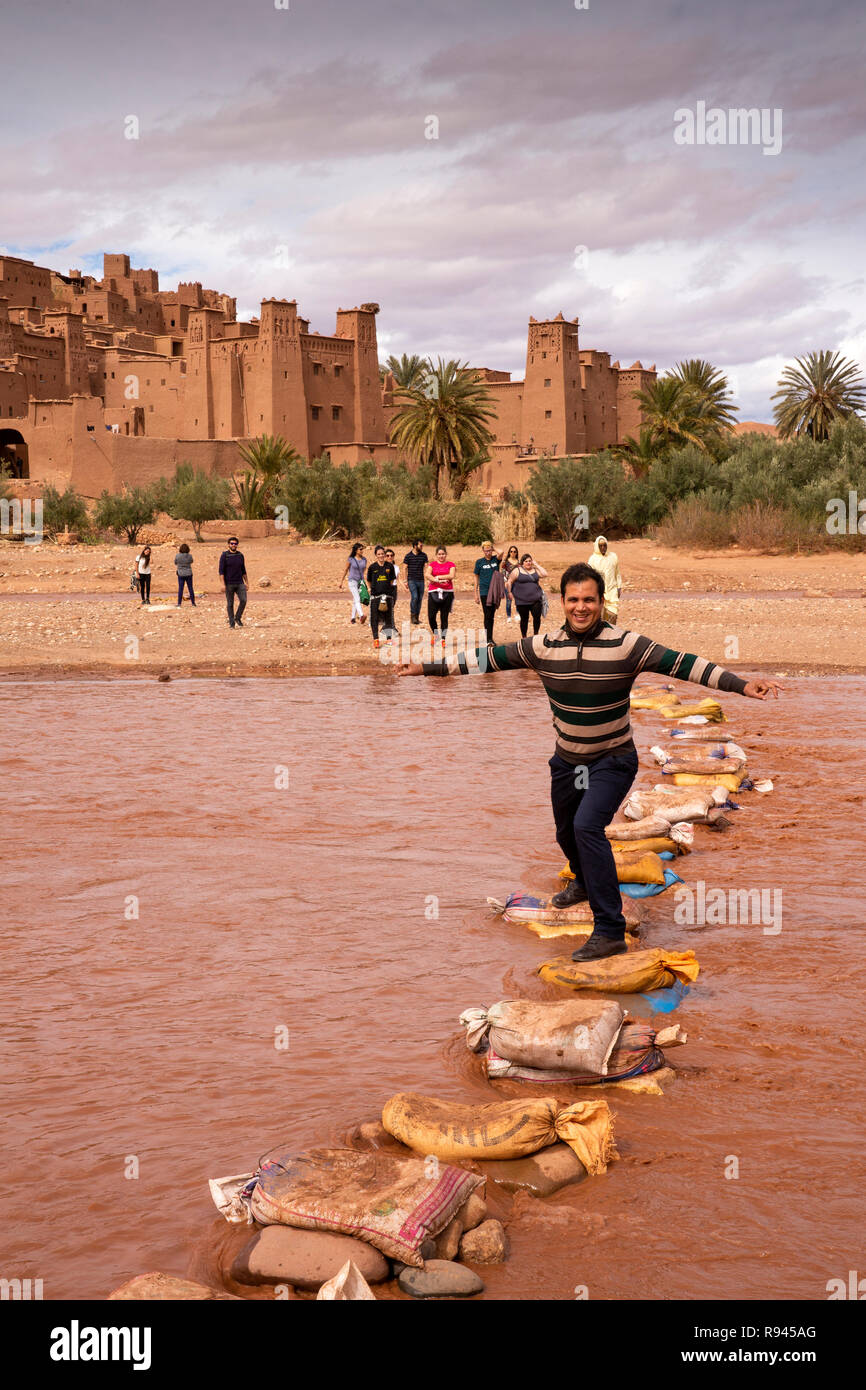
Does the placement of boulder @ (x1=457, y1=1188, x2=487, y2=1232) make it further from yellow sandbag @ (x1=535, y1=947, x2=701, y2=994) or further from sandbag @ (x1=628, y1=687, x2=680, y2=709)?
sandbag @ (x1=628, y1=687, x2=680, y2=709)

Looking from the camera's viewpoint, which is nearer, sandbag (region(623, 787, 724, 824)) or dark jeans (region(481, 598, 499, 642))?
sandbag (region(623, 787, 724, 824))

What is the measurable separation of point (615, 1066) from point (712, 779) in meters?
5.82

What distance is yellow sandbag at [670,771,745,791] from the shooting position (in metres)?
10.3

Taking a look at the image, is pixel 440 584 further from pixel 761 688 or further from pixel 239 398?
pixel 239 398

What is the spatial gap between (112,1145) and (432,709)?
11.4 meters

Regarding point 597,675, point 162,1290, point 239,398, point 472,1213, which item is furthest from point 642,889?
point 239,398

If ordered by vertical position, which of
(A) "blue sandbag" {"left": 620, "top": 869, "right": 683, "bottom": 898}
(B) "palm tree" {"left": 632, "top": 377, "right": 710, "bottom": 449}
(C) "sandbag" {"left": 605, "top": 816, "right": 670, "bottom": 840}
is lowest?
(A) "blue sandbag" {"left": 620, "top": 869, "right": 683, "bottom": 898}

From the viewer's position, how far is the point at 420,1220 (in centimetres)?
373

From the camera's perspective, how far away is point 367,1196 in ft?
12.7

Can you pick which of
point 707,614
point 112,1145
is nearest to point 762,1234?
point 112,1145

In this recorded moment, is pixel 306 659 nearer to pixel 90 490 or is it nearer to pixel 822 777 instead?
pixel 822 777

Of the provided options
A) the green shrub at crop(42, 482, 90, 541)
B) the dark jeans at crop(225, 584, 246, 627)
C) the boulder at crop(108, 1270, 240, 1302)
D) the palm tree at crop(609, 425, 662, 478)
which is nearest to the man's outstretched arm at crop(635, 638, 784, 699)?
the boulder at crop(108, 1270, 240, 1302)

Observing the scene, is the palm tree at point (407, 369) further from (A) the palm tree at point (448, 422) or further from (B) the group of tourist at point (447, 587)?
(B) the group of tourist at point (447, 587)

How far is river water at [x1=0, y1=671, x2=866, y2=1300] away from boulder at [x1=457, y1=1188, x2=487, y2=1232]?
6.0 inches
